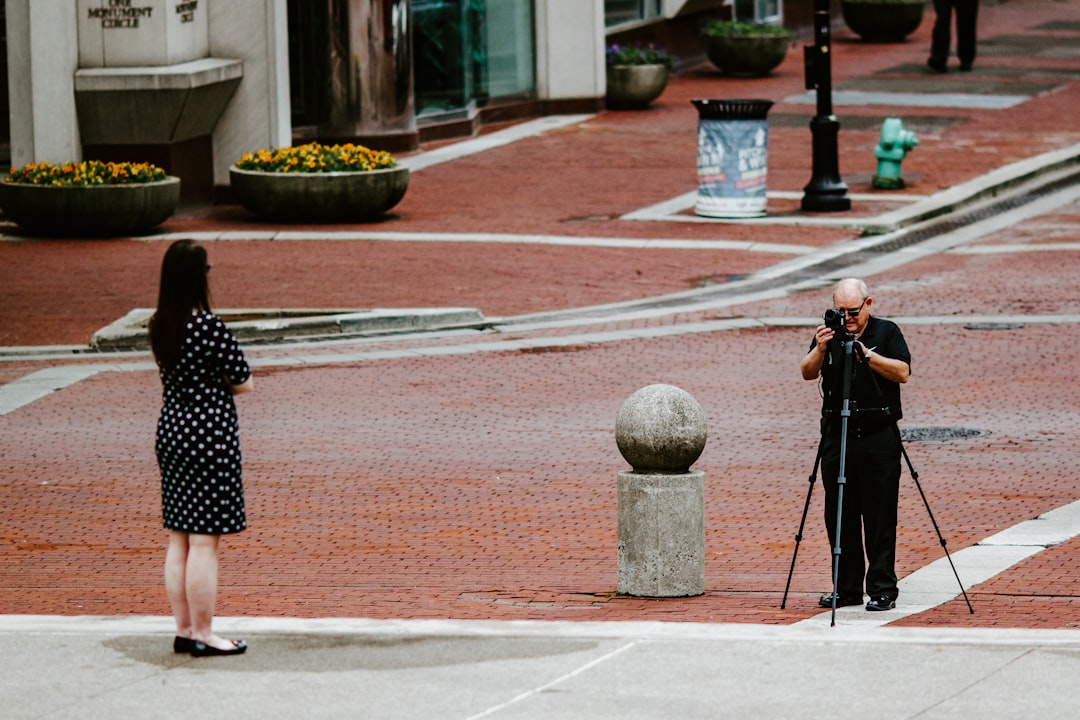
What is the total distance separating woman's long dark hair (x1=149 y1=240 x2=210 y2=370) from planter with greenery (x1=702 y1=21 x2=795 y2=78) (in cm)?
3126

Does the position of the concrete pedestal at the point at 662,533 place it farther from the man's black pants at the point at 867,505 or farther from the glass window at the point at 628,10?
the glass window at the point at 628,10

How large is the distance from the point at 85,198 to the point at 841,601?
15.3 metres

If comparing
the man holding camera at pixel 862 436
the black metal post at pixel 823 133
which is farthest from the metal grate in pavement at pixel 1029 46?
the man holding camera at pixel 862 436

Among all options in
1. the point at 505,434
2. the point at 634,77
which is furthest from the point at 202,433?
the point at 634,77

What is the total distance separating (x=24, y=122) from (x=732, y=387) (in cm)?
1204

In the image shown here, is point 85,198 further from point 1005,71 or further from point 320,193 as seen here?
point 1005,71

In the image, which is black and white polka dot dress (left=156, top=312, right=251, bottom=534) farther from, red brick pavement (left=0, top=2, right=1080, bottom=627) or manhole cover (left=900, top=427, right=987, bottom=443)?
manhole cover (left=900, top=427, right=987, bottom=443)


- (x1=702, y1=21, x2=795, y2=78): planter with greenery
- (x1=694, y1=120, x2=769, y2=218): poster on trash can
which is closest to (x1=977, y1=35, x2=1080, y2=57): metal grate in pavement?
(x1=702, y1=21, x2=795, y2=78): planter with greenery

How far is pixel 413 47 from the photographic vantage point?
1224 inches

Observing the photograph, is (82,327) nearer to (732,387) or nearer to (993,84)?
(732,387)

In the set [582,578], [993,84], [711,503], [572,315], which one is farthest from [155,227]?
[993,84]

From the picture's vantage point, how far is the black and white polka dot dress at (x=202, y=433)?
25.4ft

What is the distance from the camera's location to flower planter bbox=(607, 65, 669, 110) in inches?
1346

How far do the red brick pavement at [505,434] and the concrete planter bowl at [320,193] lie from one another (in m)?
0.38
